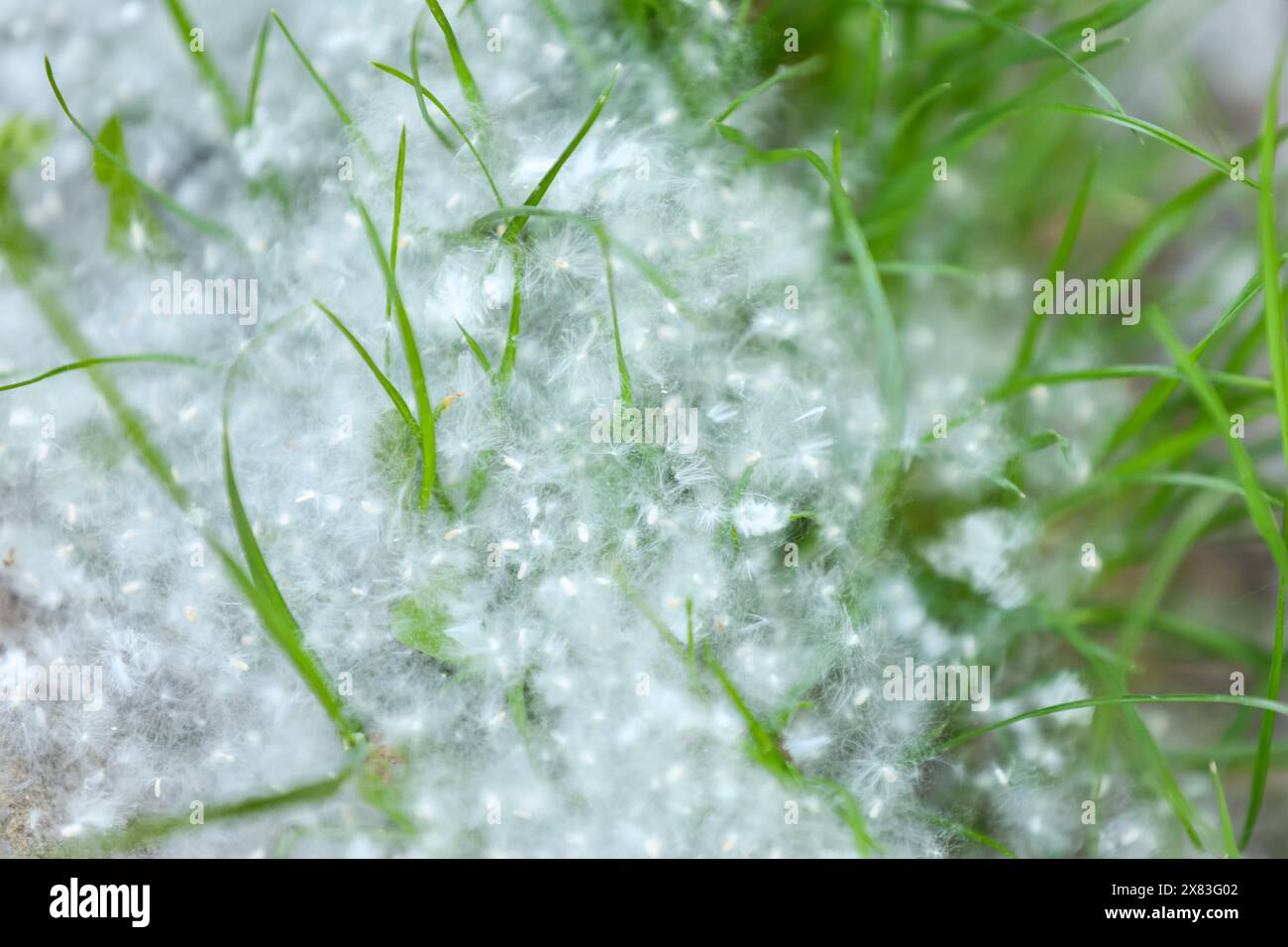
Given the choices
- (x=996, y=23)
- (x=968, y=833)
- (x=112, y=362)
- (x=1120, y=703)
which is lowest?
(x=968, y=833)

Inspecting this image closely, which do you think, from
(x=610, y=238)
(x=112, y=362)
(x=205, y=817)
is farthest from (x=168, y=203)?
(x=205, y=817)

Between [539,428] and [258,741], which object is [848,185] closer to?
[539,428]

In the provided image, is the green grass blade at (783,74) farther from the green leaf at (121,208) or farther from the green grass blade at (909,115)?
the green leaf at (121,208)

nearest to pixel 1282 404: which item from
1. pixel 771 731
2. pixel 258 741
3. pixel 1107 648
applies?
pixel 1107 648

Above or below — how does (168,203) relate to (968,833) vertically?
above

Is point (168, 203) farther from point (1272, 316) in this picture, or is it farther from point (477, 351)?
point (1272, 316)

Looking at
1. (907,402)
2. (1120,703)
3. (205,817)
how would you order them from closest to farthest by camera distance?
(205,817) → (1120,703) → (907,402)
